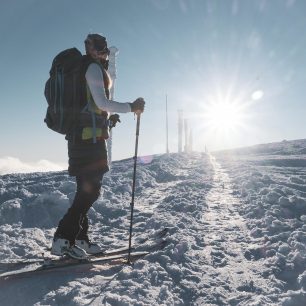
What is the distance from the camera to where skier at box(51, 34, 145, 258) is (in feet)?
15.7

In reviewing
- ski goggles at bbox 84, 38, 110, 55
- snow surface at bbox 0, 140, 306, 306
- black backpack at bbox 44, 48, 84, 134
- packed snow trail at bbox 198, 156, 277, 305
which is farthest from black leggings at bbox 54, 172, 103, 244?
packed snow trail at bbox 198, 156, 277, 305

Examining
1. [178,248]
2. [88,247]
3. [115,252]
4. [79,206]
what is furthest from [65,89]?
[178,248]

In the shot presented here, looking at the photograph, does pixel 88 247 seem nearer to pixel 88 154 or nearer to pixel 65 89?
pixel 88 154

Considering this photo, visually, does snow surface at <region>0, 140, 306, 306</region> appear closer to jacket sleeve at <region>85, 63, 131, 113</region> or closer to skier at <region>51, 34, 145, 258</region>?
skier at <region>51, 34, 145, 258</region>

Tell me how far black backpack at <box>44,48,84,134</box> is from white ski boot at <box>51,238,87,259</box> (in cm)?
149

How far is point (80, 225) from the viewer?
5141 millimetres

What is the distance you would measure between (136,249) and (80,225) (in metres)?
0.87

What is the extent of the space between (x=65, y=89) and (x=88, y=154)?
2.90 ft

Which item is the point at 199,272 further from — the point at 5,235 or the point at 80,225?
the point at 5,235

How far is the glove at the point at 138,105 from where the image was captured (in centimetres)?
493

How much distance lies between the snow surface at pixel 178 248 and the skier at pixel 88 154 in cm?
59

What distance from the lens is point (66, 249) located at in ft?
15.8

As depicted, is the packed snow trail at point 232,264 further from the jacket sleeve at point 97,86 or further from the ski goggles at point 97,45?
the ski goggles at point 97,45

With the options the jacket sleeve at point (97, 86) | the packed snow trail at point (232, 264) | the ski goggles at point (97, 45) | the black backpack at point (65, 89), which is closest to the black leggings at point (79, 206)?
the black backpack at point (65, 89)
